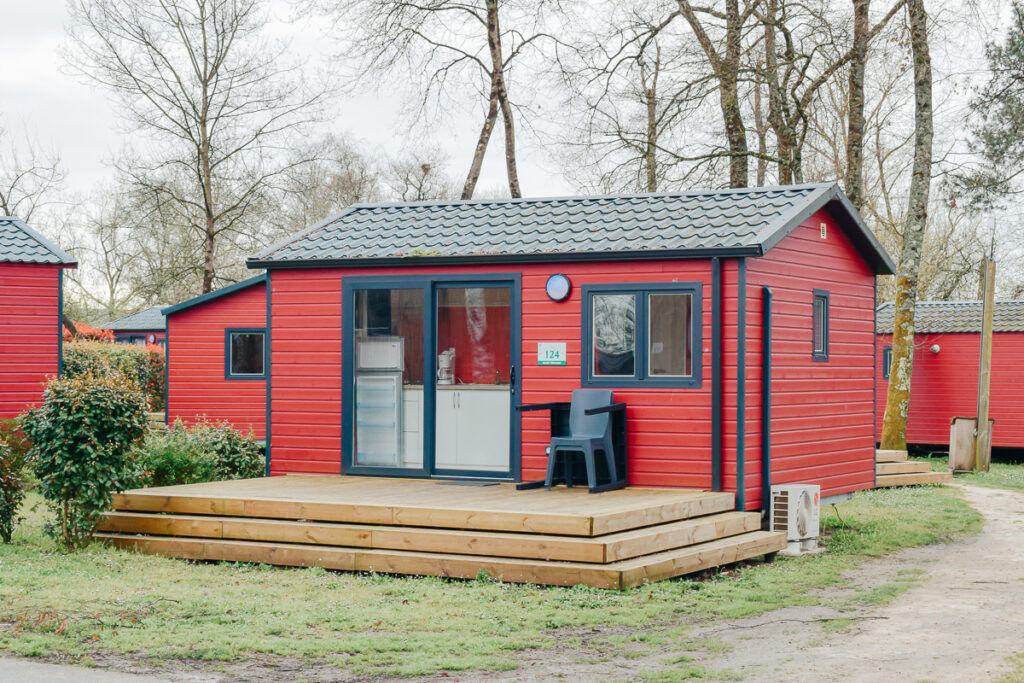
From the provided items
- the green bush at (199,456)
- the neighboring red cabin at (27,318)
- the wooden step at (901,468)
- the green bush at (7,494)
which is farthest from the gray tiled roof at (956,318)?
the green bush at (7,494)

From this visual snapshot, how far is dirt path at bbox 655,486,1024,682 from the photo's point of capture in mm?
6297

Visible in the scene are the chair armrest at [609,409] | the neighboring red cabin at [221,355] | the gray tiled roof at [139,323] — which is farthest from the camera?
the gray tiled roof at [139,323]

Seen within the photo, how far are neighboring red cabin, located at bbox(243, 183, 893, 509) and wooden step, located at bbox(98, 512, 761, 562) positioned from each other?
101cm

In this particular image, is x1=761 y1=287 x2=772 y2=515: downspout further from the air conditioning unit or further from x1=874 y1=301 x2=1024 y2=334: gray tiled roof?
x1=874 y1=301 x2=1024 y2=334: gray tiled roof

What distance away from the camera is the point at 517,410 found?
35.8 ft

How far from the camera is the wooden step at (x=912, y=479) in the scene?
654 inches

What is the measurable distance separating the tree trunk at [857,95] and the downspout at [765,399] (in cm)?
949

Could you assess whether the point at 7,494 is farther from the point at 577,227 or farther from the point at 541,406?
the point at 577,227

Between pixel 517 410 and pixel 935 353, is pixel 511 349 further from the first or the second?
pixel 935 353

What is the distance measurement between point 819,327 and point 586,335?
104 inches

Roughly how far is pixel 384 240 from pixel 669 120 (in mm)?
9237

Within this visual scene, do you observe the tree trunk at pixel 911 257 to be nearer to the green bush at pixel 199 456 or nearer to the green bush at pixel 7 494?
the green bush at pixel 199 456

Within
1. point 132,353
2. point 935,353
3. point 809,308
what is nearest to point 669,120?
point 935,353

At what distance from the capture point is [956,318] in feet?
75.8
